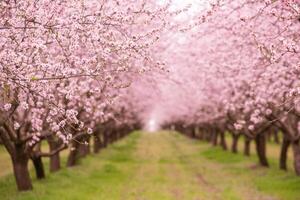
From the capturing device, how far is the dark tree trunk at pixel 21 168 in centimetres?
2067

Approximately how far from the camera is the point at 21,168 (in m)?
20.8

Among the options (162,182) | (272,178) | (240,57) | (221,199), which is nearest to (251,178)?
(272,178)

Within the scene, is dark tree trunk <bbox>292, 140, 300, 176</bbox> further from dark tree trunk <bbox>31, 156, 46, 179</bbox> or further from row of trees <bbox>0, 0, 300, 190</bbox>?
dark tree trunk <bbox>31, 156, 46, 179</bbox>

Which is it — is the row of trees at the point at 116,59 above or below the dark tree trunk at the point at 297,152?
above

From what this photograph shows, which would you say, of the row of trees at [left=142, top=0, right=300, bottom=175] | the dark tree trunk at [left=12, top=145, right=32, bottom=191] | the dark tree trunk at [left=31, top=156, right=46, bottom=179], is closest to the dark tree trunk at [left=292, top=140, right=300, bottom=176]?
the row of trees at [left=142, top=0, right=300, bottom=175]

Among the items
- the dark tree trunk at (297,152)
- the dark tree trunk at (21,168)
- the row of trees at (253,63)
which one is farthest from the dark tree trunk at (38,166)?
the dark tree trunk at (297,152)

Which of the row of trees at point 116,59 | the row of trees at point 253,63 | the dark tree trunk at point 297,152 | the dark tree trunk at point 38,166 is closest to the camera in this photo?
the row of trees at point 116,59

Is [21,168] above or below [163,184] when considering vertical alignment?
above

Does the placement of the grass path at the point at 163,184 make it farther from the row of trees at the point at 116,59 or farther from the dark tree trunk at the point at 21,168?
the row of trees at the point at 116,59

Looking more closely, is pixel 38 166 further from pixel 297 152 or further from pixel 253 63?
pixel 297 152

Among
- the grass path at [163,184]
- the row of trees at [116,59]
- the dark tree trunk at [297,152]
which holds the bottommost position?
the grass path at [163,184]

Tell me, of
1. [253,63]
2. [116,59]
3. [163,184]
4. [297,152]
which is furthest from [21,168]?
[297,152]

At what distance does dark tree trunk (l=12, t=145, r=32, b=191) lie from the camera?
67.8ft

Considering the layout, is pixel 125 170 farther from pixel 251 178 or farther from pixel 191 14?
pixel 191 14
